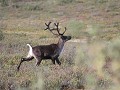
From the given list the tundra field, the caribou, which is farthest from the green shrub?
the caribou

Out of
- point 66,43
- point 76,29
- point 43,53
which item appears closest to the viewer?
point 76,29

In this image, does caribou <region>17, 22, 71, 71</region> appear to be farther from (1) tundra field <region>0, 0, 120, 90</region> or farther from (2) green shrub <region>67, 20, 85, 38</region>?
(2) green shrub <region>67, 20, 85, 38</region>

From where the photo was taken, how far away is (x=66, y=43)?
22.0 metres

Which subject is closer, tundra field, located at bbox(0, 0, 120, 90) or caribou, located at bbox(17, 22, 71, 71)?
tundra field, located at bbox(0, 0, 120, 90)

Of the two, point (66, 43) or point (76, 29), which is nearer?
point (76, 29)

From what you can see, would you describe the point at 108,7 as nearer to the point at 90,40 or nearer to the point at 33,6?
the point at 33,6

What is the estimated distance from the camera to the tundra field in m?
4.16

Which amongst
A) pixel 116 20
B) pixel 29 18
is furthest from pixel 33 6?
pixel 116 20

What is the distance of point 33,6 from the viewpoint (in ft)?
139

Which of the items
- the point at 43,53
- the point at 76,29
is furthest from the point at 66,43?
the point at 76,29

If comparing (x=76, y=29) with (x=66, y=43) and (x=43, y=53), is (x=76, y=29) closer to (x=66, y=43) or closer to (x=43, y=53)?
(x=43, y=53)

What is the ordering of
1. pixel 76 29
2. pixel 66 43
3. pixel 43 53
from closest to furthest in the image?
pixel 76 29, pixel 43 53, pixel 66 43

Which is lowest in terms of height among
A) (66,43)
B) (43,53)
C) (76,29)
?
(66,43)

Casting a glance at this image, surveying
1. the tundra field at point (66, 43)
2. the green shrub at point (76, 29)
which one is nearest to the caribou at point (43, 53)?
the tundra field at point (66, 43)
